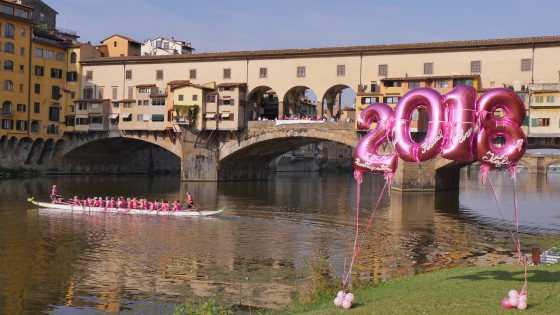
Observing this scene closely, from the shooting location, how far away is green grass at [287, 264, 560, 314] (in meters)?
13.9

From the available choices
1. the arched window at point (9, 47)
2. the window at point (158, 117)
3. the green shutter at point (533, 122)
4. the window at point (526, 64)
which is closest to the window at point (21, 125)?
the arched window at point (9, 47)

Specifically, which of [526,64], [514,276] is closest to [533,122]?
[526,64]

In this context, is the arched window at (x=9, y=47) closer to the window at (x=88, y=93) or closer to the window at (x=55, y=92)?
the window at (x=55, y=92)

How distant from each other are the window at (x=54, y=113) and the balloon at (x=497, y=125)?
260 ft

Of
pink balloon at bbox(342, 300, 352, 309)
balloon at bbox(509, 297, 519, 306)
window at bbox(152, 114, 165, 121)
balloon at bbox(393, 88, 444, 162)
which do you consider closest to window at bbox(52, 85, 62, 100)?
window at bbox(152, 114, 165, 121)

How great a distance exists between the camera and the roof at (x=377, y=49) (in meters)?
61.1

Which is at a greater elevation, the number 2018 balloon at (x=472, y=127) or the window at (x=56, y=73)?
the window at (x=56, y=73)

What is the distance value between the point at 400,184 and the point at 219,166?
80.0 feet

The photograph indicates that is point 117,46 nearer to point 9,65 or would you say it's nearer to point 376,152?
point 9,65

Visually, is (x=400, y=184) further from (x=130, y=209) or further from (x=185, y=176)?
(x=130, y=209)

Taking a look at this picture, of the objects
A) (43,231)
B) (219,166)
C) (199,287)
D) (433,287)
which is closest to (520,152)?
(433,287)

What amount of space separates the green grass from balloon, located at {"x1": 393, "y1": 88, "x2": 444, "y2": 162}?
3804mm

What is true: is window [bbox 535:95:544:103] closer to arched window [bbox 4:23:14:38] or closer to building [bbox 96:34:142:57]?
building [bbox 96:34:142:57]

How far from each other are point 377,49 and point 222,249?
44.1 m
